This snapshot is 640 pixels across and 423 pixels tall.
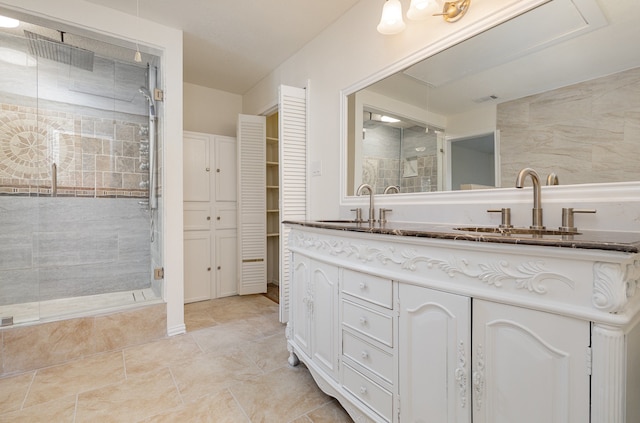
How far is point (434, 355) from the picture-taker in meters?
1.02

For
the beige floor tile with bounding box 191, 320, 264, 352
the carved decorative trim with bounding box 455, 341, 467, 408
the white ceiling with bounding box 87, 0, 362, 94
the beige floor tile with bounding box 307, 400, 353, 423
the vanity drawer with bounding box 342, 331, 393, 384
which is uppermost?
the white ceiling with bounding box 87, 0, 362, 94

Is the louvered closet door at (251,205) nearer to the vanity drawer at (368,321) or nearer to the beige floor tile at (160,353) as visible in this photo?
the beige floor tile at (160,353)

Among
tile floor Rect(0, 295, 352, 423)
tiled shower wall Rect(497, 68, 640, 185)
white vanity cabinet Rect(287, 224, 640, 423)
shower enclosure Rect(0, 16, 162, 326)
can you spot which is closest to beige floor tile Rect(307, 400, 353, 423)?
tile floor Rect(0, 295, 352, 423)

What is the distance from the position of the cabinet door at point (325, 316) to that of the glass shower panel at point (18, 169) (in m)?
2.09

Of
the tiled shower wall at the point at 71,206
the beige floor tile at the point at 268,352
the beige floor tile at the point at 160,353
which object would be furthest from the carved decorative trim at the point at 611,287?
the tiled shower wall at the point at 71,206

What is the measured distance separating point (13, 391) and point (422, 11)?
3.11 metres

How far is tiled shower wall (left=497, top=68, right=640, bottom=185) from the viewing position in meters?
1.05

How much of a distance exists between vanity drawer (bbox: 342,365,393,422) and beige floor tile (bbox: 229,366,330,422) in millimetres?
A: 333

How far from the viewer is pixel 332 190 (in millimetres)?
2439

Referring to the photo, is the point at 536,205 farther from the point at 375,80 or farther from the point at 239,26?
the point at 239,26

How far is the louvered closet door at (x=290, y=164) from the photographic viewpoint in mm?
2639

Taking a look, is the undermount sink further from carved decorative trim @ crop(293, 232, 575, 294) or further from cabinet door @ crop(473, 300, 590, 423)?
cabinet door @ crop(473, 300, 590, 423)

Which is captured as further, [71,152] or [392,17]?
[71,152]

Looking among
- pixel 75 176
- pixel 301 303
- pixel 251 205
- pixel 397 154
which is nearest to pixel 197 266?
pixel 251 205
